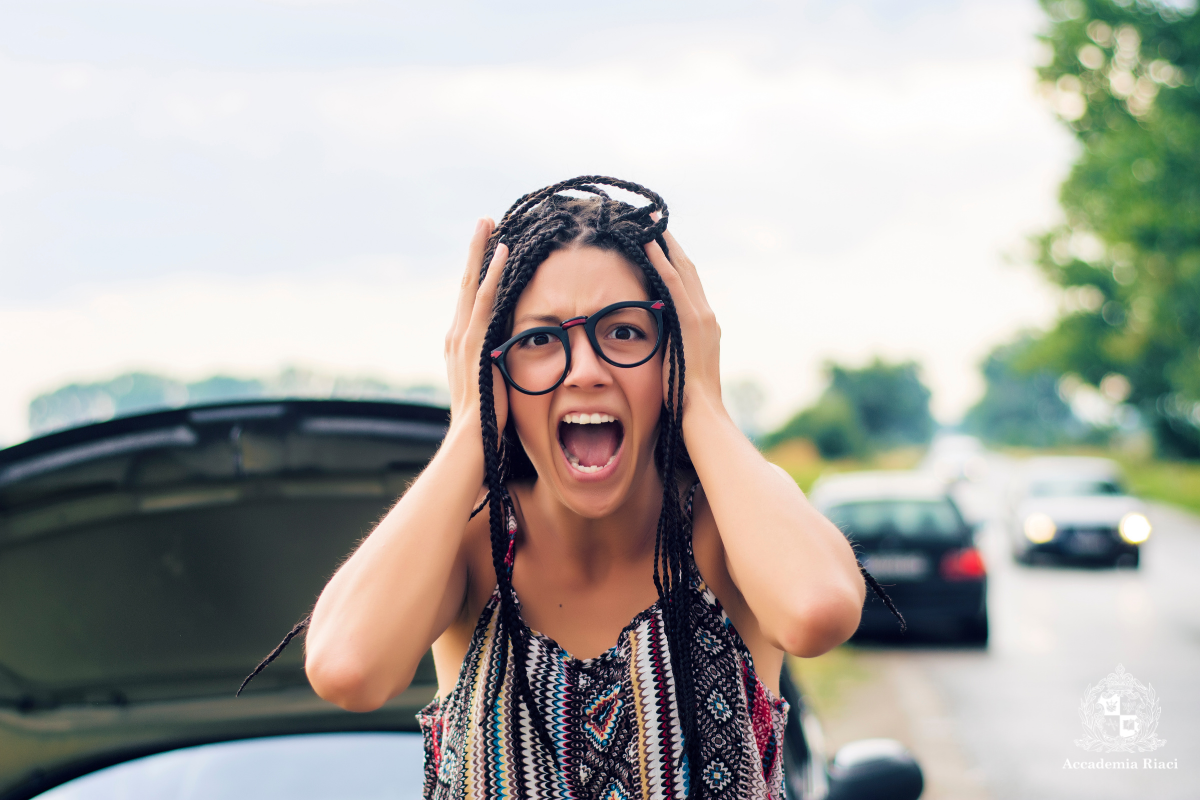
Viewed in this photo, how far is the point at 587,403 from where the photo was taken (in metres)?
1.80

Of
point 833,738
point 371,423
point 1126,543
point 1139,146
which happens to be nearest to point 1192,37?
point 1139,146

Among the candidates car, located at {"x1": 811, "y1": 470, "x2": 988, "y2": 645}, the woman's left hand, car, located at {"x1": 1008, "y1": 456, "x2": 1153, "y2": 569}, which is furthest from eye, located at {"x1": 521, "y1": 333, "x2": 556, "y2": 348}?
car, located at {"x1": 1008, "y1": 456, "x2": 1153, "y2": 569}

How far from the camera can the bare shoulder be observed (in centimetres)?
190

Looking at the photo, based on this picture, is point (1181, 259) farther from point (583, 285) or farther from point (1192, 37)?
point (583, 285)

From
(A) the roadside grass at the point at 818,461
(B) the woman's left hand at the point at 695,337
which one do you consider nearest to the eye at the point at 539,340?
(B) the woman's left hand at the point at 695,337

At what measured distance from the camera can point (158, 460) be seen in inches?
92.5

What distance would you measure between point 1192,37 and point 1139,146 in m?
2.80

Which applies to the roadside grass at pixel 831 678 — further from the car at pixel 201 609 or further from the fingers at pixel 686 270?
the fingers at pixel 686 270

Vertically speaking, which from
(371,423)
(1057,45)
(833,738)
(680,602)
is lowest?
(833,738)

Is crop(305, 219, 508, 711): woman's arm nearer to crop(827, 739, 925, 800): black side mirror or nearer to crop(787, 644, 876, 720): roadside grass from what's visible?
crop(827, 739, 925, 800): black side mirror

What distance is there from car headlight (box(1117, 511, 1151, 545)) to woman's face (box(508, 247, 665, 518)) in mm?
13473

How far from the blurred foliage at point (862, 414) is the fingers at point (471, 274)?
5774 centimetres

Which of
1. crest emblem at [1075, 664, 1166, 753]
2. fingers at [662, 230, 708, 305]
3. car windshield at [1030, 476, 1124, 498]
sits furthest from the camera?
car windshield at [1030, 476, 1124, 498]

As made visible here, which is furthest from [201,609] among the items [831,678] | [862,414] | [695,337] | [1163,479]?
[862,414]
